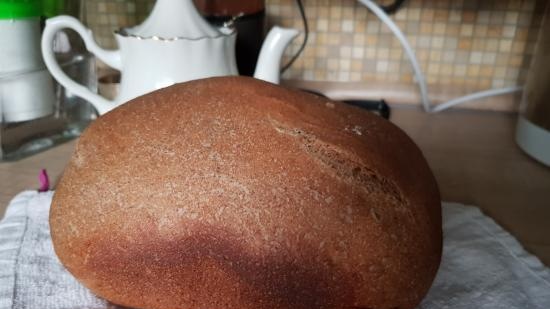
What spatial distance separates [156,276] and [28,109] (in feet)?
1.44

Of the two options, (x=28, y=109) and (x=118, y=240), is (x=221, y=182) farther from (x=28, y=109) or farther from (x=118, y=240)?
(x=28, y=109)

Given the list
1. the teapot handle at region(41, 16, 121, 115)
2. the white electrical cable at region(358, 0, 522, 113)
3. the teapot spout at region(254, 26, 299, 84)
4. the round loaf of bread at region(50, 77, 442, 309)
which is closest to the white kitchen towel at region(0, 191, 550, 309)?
the round loaf of bread at region(50, 77, 442, 309)

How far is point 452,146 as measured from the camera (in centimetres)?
83

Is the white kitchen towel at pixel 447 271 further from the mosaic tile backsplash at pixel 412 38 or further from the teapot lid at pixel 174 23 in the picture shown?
the mosaic tile backsplash at pixel 412 38

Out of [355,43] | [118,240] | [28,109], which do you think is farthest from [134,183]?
[355,43]

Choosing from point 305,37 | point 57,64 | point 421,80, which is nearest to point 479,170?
point 421,80

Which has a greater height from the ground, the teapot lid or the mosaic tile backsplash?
the teapot lid

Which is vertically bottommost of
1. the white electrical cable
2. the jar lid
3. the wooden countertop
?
the wooden countertop

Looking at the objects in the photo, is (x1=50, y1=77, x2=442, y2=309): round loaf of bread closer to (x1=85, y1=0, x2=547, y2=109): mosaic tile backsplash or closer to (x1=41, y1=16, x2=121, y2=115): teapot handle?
(x1=41, y1=16, x2=121, y2=115): teapot handle

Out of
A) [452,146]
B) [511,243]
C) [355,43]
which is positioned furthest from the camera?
[355,43]

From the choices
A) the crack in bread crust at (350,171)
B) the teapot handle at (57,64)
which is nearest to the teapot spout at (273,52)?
the teapot handle at (57,64)

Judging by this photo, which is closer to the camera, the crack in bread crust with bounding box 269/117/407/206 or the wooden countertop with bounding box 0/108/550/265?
the crack in bread crust with bounding box 269/117/407/206

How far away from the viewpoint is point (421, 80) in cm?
98

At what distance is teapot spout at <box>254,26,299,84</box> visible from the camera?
67 cm
